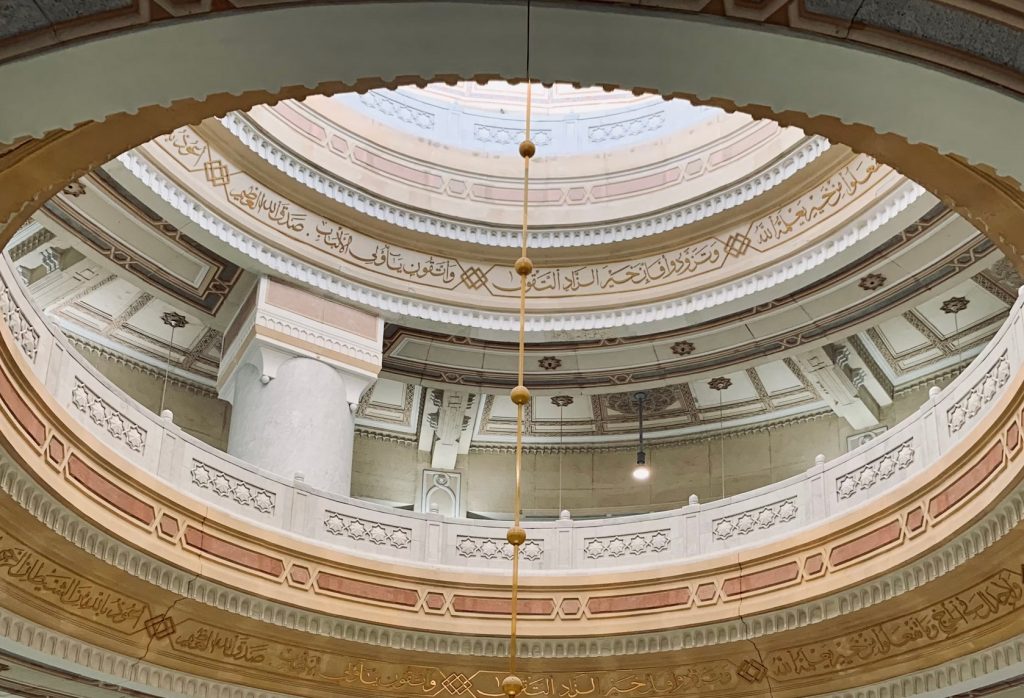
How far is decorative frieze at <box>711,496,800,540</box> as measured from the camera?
9219mm

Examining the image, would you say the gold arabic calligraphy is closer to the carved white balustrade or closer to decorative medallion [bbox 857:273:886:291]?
decorative medallion [bbox 857:273:886:291]

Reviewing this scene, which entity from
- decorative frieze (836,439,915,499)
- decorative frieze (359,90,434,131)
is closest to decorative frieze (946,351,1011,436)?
decorative frieze (836,439,915,499)

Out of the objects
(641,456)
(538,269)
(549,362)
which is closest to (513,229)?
(538,269)

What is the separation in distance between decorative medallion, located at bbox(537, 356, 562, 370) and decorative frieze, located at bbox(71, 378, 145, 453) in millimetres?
5228

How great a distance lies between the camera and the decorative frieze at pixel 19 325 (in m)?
6.43

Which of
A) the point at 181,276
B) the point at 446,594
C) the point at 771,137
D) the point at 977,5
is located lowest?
the point at 977,5

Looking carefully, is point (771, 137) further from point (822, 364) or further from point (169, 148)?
point (169, 148)

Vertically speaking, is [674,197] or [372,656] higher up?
[674,197]

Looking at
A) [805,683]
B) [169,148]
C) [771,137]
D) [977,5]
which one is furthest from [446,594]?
[977,5]

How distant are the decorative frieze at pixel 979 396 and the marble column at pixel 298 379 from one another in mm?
4950

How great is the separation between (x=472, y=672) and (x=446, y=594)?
662 mm

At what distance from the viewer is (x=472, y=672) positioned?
31.0ft

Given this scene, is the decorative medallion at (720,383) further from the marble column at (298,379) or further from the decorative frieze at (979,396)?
the decorative frieze at (979,396)

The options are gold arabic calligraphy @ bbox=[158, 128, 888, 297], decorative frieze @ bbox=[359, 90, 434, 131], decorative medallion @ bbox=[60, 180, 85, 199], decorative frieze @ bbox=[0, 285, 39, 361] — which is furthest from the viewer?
decorative frieze @ bbox=[359, 90, 434, 131]
